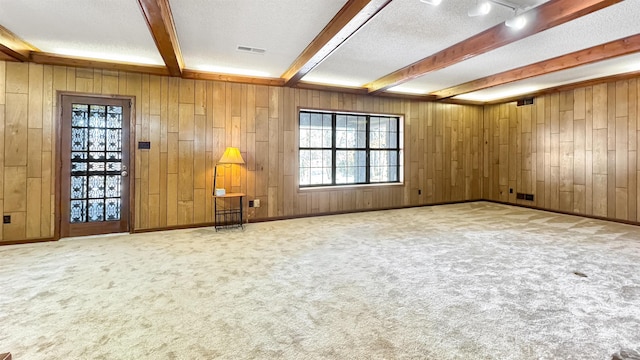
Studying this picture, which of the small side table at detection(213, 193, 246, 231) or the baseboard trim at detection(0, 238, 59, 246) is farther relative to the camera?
the small side table at detection(213, 193, 246, 231)

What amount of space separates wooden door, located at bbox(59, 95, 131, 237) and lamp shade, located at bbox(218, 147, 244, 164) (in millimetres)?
1480

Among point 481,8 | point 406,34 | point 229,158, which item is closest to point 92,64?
point 229,158

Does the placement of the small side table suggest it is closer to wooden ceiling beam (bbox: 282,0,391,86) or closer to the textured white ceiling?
the textured white ceiling

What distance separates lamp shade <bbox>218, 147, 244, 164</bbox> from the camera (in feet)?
15.8

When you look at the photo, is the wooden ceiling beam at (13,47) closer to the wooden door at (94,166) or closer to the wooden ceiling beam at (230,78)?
the wooden door at (94,166)

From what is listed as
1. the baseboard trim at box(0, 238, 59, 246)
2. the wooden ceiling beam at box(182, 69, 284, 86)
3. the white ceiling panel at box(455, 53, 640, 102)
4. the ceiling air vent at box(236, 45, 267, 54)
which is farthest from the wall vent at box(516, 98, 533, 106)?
the baseboard trim at box(0, 238, 59, 246)

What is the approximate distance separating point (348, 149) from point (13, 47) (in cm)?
534

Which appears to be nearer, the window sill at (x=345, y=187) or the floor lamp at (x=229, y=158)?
the floor lamp at (x=229, y=158)

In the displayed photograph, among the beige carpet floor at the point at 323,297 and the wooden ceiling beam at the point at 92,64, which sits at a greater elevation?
the wooden ceiling beam at the point at 92,64

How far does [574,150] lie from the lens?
6.01 m

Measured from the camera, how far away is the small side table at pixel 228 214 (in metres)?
5.12

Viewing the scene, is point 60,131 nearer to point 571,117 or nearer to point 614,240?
point 614,240

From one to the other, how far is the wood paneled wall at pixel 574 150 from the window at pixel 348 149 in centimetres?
281

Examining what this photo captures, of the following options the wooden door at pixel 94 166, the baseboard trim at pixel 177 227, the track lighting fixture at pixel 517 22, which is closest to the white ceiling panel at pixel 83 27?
the wooden door at pixel 94 166
